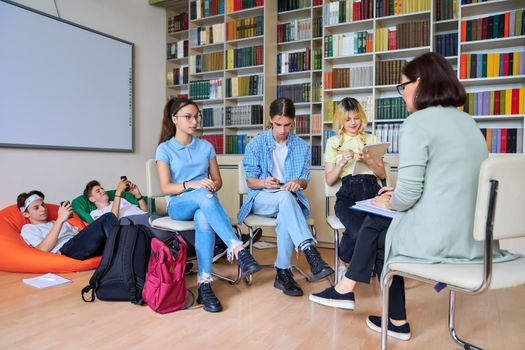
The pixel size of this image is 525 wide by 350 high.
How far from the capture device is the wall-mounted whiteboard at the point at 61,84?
3193mm

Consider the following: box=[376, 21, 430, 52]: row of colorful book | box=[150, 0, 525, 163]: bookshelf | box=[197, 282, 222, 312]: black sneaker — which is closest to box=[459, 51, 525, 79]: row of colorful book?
box=[150, 0, 525, 163]: bookshelf

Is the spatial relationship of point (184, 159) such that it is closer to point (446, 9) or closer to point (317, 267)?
point (317, 267)

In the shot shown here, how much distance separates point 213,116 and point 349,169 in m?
2.59

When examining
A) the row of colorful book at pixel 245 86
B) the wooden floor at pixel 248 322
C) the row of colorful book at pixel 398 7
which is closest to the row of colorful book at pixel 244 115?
the row of colorful book at pixel 245 86

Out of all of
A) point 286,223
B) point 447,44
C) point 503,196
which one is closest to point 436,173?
point 503,196

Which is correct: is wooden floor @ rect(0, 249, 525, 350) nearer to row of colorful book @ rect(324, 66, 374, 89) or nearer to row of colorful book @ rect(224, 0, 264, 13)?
row of colorful book @ rect(324, 66, 374, 89)

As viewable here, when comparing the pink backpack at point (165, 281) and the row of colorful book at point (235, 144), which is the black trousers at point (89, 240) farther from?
the row of colorful book at point (235, 144)

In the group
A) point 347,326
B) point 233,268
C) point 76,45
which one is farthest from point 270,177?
point 76,45

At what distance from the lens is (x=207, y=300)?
1966 mm

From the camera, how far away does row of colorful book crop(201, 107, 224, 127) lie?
461 centimetres

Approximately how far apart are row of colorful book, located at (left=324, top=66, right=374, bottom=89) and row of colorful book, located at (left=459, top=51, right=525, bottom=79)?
803mm

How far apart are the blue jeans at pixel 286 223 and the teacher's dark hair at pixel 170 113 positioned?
0.71 meters

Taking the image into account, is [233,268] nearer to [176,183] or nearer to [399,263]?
[176,183]

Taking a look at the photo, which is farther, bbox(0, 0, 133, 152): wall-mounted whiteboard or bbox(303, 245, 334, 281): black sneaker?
bbox(0, 0, 133, 152): wall-mounted whiteboard
